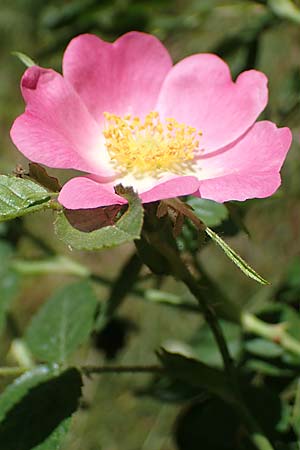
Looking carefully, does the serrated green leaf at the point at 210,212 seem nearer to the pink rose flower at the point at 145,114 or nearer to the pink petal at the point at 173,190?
the pink rose flower at the point at 145,114

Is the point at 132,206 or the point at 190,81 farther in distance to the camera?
the point at 190,81

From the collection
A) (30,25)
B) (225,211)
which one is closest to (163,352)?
(225,211)

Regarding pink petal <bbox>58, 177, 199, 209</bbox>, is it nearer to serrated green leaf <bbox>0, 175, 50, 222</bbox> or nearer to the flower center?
serrated green leaf <bbox>0, 175, 50, 222</bbox>

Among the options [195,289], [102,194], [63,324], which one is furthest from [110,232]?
[63,324]

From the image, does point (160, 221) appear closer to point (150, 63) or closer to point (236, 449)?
point (150, 63)

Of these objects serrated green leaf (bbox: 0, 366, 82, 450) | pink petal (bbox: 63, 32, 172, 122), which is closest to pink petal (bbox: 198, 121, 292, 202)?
pink petal (bbox: 63, 32, 172, 122)

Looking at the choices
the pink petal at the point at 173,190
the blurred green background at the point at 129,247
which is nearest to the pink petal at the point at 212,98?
the blurred green background at the point at 129,247
